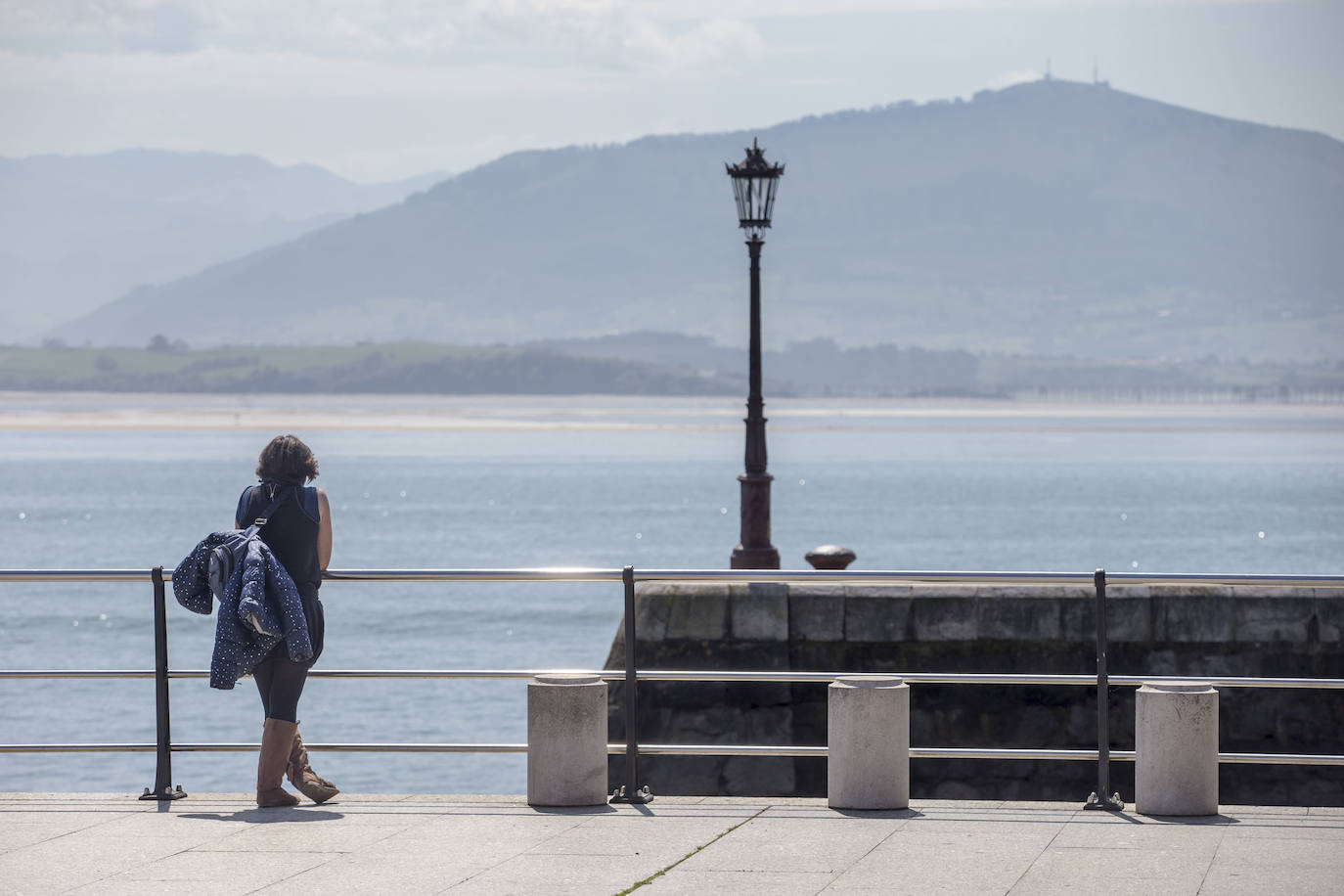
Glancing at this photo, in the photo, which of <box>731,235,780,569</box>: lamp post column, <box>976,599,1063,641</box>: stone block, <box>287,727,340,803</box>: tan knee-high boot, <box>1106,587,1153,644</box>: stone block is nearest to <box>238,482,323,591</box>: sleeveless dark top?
<box>287,727,340,803</box>: tan knee-high boot

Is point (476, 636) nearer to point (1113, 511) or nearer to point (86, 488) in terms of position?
point (1113, 511)

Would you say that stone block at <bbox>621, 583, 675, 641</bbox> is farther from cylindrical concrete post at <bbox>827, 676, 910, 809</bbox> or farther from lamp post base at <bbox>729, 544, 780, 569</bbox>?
cylindrical concrete post at <bbox>827, 676, 910, 809</bbox>

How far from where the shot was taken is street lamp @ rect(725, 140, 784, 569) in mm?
16891

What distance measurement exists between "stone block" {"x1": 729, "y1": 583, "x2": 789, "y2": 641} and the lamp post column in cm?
208

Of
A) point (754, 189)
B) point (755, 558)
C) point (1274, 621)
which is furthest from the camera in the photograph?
point (754, 189)

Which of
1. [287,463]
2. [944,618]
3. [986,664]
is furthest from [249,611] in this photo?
[986,664]

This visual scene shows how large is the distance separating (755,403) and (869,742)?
9.78 metres

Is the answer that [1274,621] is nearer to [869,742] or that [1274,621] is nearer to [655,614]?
[655,614]

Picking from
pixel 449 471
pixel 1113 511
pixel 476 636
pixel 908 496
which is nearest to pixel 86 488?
pixel 449 471

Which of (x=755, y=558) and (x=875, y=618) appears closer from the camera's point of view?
(x=875, y=618)

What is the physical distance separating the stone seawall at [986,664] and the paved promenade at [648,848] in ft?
17.1

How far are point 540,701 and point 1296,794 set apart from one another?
780 centimetres

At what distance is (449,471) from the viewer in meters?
101

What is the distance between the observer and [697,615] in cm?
1410
